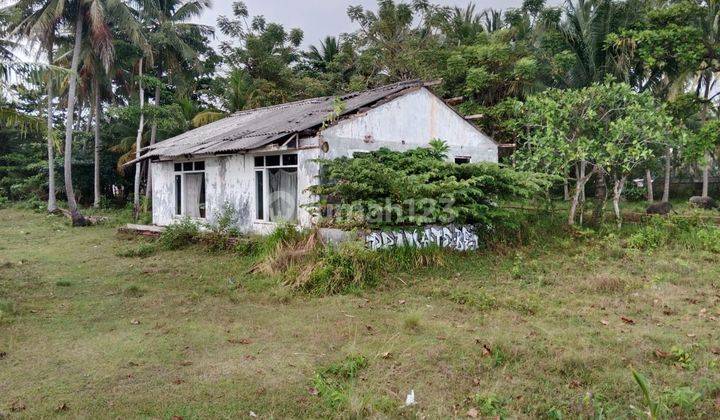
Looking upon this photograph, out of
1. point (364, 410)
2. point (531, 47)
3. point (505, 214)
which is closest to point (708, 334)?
point (364, 410)

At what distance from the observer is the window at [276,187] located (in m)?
11.7

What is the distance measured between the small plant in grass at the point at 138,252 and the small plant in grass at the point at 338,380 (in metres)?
8.37

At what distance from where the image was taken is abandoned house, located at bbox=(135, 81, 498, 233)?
11.2 m

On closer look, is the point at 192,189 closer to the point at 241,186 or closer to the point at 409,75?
the point at 241,186

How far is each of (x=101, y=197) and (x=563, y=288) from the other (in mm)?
24396

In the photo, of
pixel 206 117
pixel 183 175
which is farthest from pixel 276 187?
pixel 206 117

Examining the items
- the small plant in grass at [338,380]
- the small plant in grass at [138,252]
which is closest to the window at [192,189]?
the small plant in grass at [138,252]

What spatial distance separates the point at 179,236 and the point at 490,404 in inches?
403

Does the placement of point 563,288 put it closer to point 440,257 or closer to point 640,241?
point 440,257

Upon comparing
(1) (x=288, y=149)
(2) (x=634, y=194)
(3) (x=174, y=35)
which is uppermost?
(3) (x=174, y=35)

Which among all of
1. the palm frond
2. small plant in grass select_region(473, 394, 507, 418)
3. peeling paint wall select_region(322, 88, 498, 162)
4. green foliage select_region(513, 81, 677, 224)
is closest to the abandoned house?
peeling paint wall select_region(322, 88, 498, 162)

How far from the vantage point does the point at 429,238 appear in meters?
9.88

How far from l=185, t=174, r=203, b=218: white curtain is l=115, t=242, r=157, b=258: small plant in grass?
8.11 ft

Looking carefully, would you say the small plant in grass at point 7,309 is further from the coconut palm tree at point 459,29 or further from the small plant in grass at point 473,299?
the coconut palm tree at point 459,29
